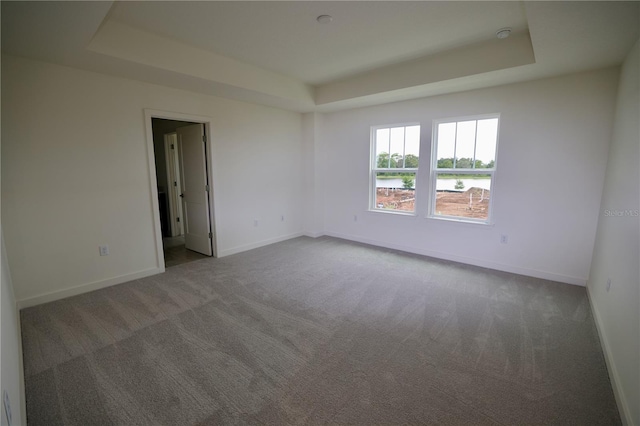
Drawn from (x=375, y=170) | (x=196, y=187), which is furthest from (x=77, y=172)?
(x=375, y=170)

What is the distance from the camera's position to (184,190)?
4.95 metres

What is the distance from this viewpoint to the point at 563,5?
1.91m

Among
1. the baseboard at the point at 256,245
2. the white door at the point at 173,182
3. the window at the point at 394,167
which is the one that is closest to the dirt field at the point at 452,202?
the window at the point at 394,167

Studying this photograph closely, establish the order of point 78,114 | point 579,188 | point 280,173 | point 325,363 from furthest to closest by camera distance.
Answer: point 280,173
point 579,188
point 78,114
point 325,363

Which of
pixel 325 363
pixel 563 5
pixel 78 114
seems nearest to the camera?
pixel 563 5

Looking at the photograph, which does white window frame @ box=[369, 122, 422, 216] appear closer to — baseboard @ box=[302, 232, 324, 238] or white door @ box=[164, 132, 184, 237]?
baseboard @ box=[302, 232, 324, 238]

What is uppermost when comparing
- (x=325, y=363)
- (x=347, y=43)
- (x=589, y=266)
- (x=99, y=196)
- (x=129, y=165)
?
(x=347, y=43)

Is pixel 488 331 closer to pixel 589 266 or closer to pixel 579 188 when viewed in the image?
pixel 589 266

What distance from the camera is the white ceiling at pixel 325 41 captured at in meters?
2.12

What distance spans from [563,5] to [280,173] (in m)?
4.20

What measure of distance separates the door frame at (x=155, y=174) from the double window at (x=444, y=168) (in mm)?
2665

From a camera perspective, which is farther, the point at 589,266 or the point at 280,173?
the point at 280,173

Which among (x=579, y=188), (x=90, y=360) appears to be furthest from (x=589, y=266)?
(x=90, y=360)

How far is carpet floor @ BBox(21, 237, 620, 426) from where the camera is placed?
170cm
